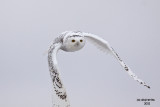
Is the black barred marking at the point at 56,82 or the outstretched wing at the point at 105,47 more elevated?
the outstretched wing at the point at 105,47

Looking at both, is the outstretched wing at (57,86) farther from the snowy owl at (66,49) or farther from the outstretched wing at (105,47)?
the outstretched wing at (105,47)

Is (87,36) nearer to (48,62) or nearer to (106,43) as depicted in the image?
(106,43)

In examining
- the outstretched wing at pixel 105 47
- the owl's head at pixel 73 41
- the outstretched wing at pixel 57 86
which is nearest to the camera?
the outstretched wing at pixel 57 86

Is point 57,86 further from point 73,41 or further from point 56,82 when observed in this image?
point 73,41

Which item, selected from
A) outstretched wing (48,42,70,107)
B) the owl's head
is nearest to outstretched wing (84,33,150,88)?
the owl's head

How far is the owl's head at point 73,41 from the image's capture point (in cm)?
570

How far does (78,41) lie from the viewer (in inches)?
224

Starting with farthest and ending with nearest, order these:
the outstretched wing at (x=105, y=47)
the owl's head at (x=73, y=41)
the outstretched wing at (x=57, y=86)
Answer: the outstretched wing at (x=105, y=47)
the owl's head at (x=73, y=41)
the outstretched wing at (x=57, y=86)

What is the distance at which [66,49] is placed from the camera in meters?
5.82

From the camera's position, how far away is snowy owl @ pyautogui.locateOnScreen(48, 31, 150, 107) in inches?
212

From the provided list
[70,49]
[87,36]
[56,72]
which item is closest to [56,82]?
[56,72]

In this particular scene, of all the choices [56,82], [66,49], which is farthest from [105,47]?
[56,82]

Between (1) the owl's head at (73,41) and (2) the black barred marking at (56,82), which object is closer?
(2) the black barred marking at (56,82)

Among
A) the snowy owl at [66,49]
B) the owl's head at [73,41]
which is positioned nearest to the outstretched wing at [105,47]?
the snowy owl at [66,49]
